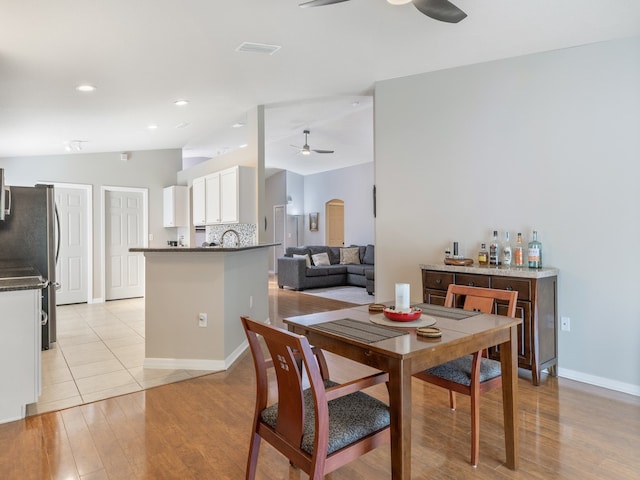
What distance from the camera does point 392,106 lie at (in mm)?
4395

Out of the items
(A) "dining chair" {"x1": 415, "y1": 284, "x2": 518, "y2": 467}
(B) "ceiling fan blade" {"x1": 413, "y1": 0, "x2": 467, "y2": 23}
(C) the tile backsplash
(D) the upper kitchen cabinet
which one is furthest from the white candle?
(D) the upper kitchen cabinet

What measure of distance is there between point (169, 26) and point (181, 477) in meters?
2.82

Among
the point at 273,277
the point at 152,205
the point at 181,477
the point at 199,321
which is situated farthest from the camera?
the point at 273,277

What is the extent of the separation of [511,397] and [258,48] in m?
3.13

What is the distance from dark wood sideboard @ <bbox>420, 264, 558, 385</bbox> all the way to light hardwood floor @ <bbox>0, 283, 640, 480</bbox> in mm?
223

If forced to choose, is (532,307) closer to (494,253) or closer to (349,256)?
(494,253)

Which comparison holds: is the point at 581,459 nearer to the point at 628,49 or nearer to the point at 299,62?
the point at 628,49

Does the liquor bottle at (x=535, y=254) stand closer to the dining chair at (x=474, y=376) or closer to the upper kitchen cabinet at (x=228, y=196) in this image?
the dining chair at (x=474, y=376)

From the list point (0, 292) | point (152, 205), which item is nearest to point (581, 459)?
point (0, 292)

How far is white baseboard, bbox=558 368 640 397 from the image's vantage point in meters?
3.02

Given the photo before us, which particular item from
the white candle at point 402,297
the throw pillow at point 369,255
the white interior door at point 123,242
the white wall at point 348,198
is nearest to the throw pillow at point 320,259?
the throw pillow at point 369,255

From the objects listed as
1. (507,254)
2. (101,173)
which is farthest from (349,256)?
(507,254)

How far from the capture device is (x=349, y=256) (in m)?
9.27

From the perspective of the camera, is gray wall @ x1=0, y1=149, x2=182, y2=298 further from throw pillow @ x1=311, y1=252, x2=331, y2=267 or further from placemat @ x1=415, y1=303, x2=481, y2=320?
placemat @ x1=415, y1=303, x2=481, y2=320
